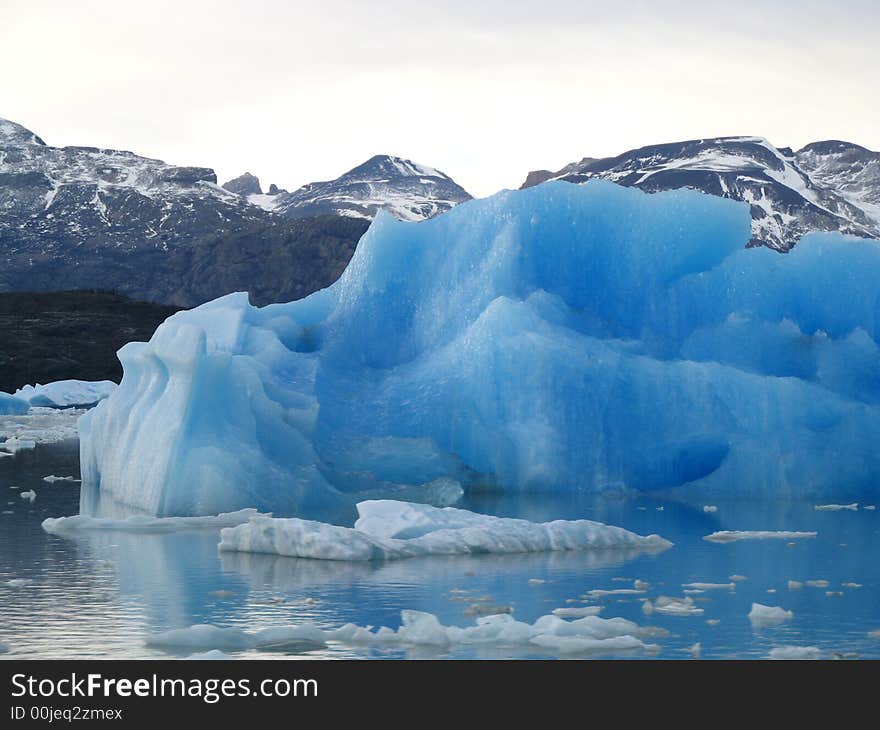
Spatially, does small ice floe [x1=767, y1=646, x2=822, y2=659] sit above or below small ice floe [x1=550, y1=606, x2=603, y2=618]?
below

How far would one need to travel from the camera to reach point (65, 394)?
5525 cm

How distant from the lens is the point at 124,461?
17328 millimetres

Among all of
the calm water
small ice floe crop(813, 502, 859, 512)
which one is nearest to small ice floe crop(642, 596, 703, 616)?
the calm water

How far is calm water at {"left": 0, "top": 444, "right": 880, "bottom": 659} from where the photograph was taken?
27.3ft

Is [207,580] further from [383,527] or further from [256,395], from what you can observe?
[256,395]

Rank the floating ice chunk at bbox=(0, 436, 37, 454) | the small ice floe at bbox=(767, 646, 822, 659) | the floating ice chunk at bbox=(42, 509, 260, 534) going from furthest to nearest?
the floating ice chunk at bbox=(0, 436, 37, 454)
the floating ice chunk at bbox=(42, 509, 260, 534)
the small ice floe at bbox=(767, 646, 822, 659)

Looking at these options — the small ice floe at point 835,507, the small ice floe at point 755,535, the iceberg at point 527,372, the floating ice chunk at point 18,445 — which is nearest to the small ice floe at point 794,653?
the small ice floe at point 755,535

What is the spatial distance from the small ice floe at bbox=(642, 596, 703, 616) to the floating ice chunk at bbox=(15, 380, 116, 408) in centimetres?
4662

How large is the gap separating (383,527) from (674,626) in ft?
16.0

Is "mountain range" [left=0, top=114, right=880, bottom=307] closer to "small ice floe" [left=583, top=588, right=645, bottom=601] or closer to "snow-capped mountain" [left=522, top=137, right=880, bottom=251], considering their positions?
"snow-capped mountain" [left=522, top=137, right=880, bottom=251]

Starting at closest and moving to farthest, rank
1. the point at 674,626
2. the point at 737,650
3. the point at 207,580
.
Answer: the point at 737,650
the point at 674,626
the point at 207,580

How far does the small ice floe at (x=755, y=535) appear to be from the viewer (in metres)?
13.4

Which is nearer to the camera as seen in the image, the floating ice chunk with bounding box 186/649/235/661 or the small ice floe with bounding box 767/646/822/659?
the floating ice chunk with bounding box 186/649/235/661
